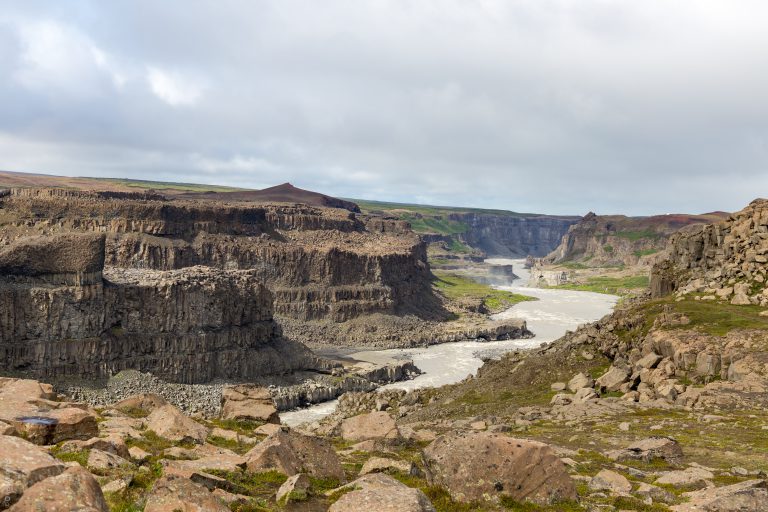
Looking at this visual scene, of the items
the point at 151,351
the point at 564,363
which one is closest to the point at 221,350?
the point at 151,351

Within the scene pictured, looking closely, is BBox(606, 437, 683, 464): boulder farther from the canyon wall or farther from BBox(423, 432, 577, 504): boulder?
the canyon wall

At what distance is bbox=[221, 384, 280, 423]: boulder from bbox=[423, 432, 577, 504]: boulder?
1030 inches

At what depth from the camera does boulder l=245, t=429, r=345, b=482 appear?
24209 millimetres

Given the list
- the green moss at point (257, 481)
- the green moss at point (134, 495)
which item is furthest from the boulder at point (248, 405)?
the green moss at point (134, 495)

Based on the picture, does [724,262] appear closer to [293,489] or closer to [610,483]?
[610,483]

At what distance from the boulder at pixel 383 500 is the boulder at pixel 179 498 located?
323 cm

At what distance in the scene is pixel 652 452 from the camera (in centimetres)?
3189

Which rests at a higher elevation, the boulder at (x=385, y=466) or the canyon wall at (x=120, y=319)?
the boulder at (x=385, y=466)

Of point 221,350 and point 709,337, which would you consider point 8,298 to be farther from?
point 709,337

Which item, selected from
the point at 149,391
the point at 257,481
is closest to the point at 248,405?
the point at 257,481

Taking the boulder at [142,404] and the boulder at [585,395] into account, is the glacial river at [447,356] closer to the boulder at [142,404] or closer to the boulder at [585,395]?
the boulder at [142,404]

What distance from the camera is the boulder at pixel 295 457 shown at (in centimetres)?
2421

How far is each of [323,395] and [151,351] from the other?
2413 cm

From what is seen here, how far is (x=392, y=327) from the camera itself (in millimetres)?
152375
